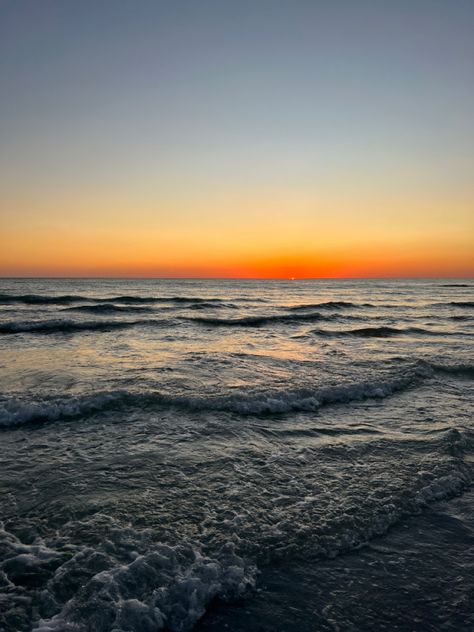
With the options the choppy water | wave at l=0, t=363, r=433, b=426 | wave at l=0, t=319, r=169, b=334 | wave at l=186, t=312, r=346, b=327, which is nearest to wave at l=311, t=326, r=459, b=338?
wave at l=186, t=312, r=346, b=327

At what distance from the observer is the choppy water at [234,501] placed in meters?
3.35

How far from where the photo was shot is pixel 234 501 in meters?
4.84

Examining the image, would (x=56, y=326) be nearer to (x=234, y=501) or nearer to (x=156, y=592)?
(x=234, y=501)

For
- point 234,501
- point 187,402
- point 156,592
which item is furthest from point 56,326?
point 156,592

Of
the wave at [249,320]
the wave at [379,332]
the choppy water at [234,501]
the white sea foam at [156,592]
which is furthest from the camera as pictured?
the wave at [249,320]

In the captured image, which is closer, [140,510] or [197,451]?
[140,510]

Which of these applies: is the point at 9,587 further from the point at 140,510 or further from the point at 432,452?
the point at 432,452

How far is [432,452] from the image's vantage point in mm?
6305

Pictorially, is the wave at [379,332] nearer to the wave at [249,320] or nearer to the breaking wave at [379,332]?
the breaking wave at [379,332]

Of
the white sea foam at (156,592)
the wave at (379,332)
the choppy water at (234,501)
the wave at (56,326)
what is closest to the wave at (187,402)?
the choppy water at (234,501)

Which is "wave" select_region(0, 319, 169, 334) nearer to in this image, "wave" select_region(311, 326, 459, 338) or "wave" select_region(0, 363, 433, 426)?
"wave" select_region(311, 326, 459, 338)

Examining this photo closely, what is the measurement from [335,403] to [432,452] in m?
2.86

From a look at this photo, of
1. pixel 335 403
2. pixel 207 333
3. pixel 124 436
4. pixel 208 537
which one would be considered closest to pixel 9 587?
pixel 208 537

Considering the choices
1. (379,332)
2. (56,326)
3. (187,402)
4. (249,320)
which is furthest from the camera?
(249,320)
